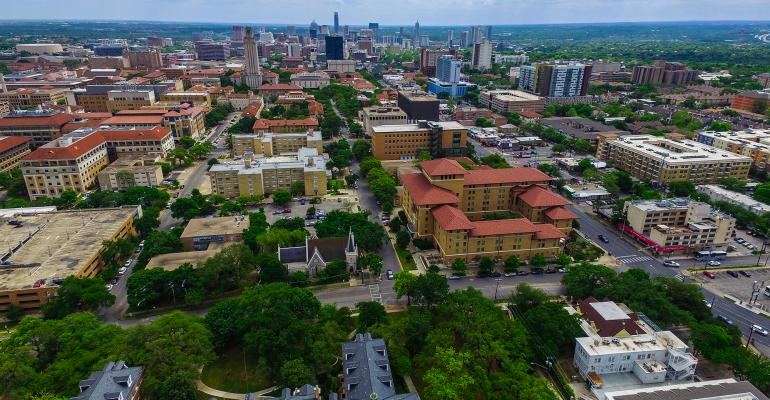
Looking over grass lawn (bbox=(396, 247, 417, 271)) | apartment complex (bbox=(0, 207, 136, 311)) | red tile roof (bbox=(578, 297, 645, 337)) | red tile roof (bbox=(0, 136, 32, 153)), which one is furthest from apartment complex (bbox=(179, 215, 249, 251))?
red tile roof (bbox=(0, 136, 32, 153))

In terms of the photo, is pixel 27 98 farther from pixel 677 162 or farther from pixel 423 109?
pixel 677 162

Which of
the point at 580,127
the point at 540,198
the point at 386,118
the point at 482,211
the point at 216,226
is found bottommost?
the point at 482,211

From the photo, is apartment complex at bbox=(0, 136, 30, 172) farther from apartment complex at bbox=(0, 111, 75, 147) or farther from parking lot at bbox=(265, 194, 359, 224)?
parking lot at bbox=(265, 194, 359, 224)

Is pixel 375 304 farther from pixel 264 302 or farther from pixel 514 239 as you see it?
pixel 514 239

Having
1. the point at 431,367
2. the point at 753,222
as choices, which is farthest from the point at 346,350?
the point at 753,222

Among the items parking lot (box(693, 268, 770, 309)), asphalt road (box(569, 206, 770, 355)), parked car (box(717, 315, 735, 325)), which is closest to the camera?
parked car (box(717, 315, 735, 325))

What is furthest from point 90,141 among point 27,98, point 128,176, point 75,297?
point 27,98

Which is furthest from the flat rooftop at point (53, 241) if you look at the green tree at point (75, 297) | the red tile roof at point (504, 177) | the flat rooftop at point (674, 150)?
the flat rooftop at point (674, 150)
